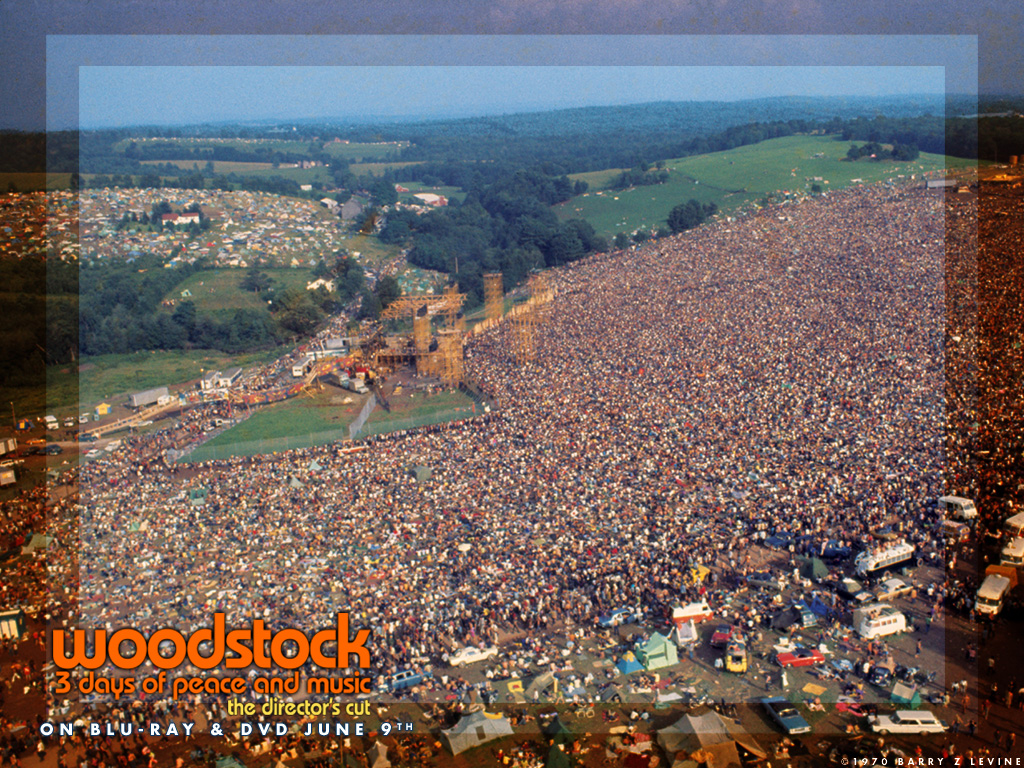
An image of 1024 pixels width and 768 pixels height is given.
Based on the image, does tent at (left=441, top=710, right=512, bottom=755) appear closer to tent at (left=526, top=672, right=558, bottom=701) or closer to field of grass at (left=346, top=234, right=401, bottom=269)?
tent at (left=526, top=672, right=558, bottom=701)

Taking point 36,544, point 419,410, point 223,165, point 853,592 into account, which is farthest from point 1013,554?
point 223,165

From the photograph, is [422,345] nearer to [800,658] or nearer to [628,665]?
[628,665]

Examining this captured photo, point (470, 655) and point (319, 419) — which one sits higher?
point (319, 419)

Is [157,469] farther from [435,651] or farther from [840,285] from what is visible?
[840,285]

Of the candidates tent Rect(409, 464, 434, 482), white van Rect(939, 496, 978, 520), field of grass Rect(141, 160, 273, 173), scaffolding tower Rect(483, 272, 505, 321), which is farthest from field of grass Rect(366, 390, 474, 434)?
field of grass Rect(141, 160, 273, 173)

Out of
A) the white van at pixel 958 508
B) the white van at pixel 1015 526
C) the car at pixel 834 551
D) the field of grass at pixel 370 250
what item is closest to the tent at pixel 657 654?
the car at pixel 834 551

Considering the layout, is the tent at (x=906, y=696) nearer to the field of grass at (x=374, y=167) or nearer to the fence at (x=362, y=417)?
the fence at (x=362, y=417)
